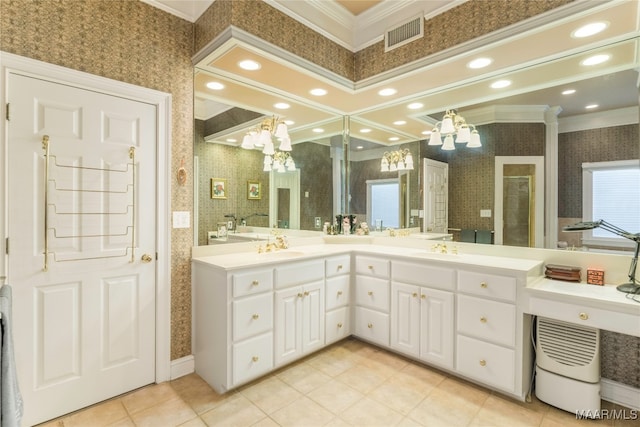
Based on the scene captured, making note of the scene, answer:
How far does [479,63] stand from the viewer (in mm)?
2375

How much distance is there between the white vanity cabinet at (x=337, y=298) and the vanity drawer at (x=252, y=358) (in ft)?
2.13

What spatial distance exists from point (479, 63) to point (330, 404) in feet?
8.87

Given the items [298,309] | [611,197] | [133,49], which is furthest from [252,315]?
[611,197]

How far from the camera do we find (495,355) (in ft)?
7.25

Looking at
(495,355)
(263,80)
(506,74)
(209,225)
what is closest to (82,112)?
(209,225)

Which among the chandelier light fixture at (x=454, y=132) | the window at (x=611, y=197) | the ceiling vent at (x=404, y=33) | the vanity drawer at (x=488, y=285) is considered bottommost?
the vanity drawer at (x=488, y=285)

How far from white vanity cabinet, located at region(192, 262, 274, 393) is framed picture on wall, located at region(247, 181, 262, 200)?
0.84 meters

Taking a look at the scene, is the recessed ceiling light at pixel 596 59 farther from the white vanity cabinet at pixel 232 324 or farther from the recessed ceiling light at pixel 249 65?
the white vanity cabinet at pixel 232 324

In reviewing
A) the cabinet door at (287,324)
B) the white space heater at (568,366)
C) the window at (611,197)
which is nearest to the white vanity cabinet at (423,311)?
the white space heater at (568,366)

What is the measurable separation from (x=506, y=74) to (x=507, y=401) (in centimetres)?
243

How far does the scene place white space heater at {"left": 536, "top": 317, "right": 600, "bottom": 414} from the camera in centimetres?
198

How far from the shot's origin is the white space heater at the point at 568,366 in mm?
1977

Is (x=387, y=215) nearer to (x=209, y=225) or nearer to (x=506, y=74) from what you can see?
(x=506, y=74)

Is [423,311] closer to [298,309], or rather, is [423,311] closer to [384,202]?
[298,309]
